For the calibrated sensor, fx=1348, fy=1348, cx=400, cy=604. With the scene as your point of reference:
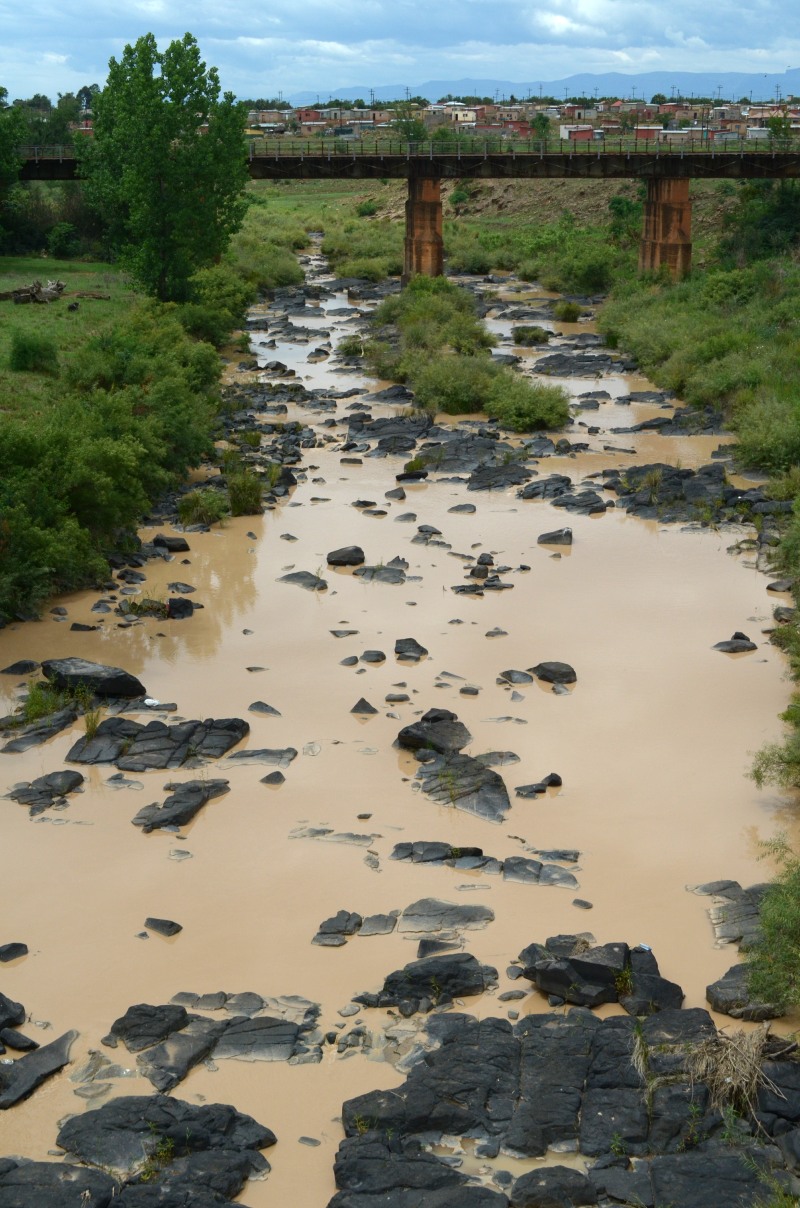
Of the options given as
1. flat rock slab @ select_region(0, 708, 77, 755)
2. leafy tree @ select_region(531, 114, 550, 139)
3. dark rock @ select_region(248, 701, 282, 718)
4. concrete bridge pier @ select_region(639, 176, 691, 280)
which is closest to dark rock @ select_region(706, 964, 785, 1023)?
dark rock @ select_region(248, 701, 282, 718)

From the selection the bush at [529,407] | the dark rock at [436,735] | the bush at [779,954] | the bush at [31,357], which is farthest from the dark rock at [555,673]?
the bush at [31,357]

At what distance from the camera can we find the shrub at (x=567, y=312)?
49344 millimetres

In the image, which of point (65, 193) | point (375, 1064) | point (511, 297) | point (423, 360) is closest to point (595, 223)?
point (511, 297)

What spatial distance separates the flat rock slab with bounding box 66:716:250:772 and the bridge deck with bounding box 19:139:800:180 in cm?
4114

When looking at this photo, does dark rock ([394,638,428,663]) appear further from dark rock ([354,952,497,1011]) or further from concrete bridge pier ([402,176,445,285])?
concrete bridge pier ([402,176,445,285])

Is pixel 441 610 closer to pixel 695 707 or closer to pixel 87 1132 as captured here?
pixel 695 707

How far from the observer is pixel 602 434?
31.6 metres

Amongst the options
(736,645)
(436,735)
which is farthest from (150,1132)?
(736,645)

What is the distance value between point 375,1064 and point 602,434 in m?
23.2

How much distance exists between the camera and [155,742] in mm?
15578

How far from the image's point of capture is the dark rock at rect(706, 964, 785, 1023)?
10.6 meters

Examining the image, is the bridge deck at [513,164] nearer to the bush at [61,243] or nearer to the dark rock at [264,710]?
the bush at [61,243]

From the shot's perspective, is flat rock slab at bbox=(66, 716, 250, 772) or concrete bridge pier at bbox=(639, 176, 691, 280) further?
concrete bridge pier at bbox=(639, 176, 691, 280)

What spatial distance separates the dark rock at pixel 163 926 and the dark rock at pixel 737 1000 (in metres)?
4.66
